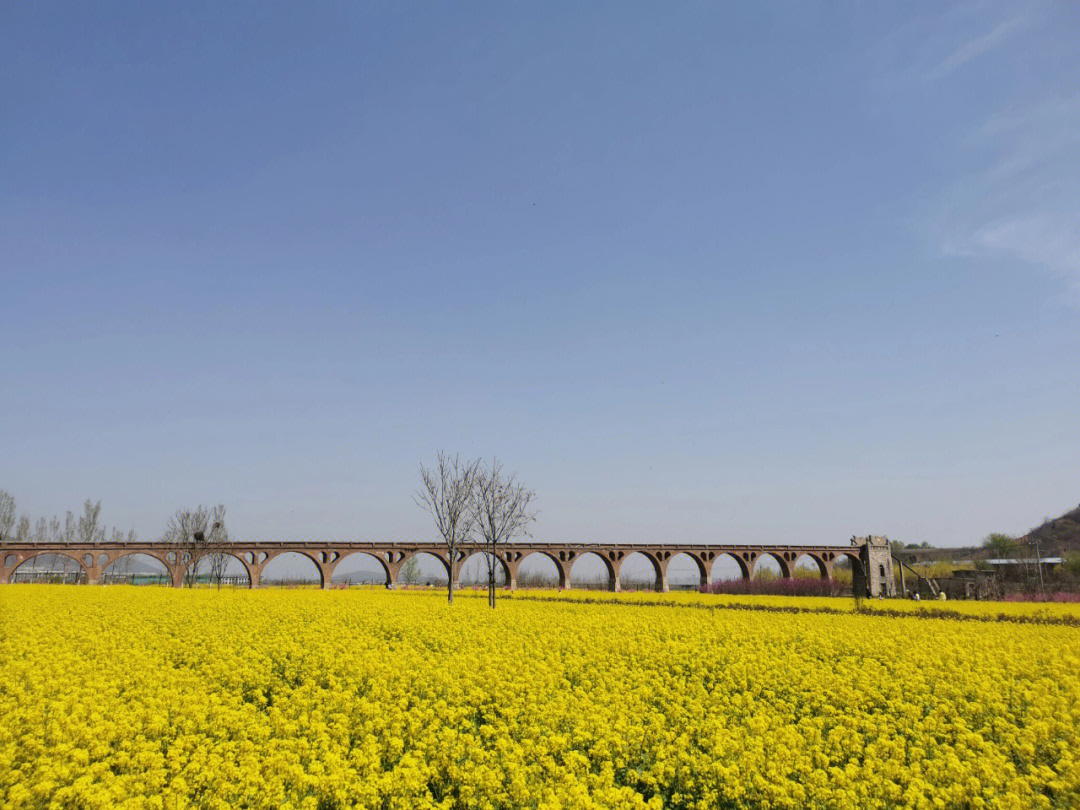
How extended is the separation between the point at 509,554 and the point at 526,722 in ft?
220

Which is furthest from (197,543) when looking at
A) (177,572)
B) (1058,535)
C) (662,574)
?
(1058,535)

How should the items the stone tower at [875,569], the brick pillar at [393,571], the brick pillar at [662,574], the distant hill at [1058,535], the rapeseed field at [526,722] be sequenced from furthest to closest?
the distant hill at [1058,535]
the brick pillar at [662,574]
the brick pillar at [393,571]
the stone tower at [875,569]
the rapeseed field at [526,722]

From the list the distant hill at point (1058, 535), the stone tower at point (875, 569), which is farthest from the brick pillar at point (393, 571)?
the distant hill at point (1058, 535)

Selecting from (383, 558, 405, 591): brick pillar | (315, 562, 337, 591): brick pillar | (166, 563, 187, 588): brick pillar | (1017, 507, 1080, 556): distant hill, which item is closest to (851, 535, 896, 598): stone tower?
(383, 558, 405, 591): brick pillar

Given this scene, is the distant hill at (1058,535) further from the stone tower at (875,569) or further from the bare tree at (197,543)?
the bare tree at (197,543)

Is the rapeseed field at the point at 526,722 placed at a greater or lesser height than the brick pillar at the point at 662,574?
greater

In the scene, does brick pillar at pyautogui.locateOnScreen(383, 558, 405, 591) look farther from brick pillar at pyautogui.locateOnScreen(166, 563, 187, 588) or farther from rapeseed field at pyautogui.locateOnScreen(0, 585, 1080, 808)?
rapeseed field at pyautogui.locateOnScreen(0, 585, 1080, 808)

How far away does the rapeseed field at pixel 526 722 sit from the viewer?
7.06 meters

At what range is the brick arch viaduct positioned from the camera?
217ft

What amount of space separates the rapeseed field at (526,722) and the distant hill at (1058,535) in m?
136

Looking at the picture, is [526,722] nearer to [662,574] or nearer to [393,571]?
[393,571]

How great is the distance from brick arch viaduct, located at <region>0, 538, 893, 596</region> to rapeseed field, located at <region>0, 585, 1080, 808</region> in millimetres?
47578

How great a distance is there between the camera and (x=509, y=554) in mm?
75062

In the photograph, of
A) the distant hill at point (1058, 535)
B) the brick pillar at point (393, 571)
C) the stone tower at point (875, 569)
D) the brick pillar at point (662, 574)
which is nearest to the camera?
the stone tower at point (875, 569)
